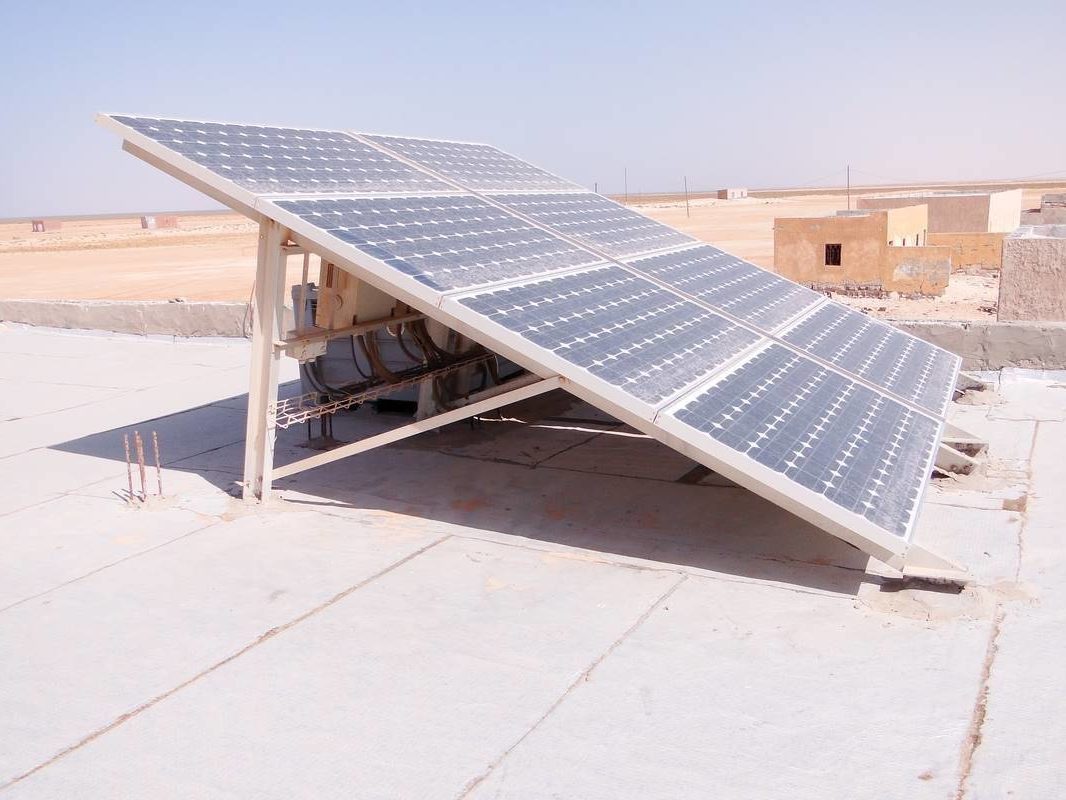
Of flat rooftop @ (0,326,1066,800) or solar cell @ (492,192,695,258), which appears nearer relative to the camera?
flat rooftop @ (0,326,1066,800)

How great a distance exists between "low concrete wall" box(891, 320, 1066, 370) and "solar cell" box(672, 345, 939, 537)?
A: 5.07 metres

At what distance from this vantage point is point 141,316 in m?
18.0

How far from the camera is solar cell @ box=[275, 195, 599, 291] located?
23.1 ft

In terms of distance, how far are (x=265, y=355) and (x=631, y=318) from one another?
2.74 metres

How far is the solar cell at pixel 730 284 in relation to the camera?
924 cm

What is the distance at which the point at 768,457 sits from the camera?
20.2ft

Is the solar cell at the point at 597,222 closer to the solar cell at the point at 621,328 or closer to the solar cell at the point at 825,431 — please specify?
the solar cell at the point at 621,328

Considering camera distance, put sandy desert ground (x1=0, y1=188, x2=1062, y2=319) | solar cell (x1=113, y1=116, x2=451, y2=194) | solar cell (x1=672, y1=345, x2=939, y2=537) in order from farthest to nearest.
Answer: sandy desert ground (x1=0, y1=188, x2=1062, y2=319) → solar cell (x1=113, y1=116, x2=451, y2=194) → solar cell (x1=672, y1=345, x2=939, y2=537)

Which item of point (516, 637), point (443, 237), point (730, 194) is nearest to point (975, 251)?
point (443, 237)

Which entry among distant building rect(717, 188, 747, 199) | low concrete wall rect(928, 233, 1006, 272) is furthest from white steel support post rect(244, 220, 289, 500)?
distant building rect(717, 188, 747, 199)

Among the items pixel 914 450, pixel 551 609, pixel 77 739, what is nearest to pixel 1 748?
pixel 77 739

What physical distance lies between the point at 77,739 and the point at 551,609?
2646mm

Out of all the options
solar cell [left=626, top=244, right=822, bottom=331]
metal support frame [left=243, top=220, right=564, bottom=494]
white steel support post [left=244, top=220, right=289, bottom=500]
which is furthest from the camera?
solar cell [left=626, top=244, right=822, bottom=331]

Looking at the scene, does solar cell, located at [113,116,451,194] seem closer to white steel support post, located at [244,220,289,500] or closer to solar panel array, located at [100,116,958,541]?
solar panel array, located at [100,116,958,541]
